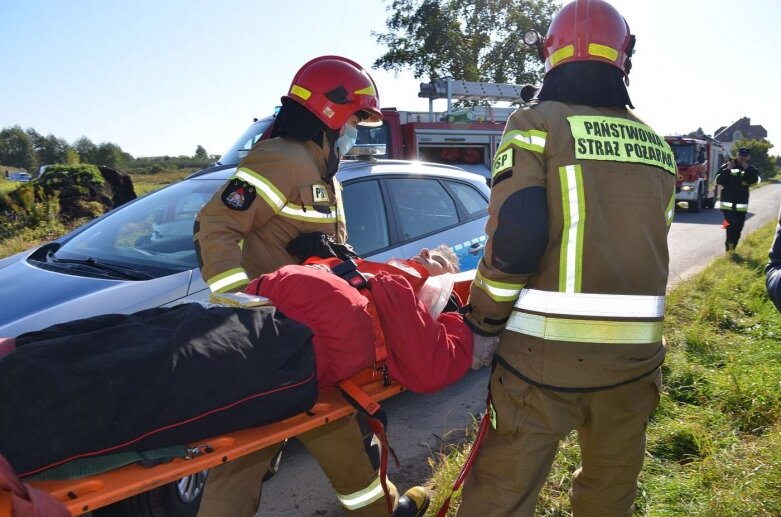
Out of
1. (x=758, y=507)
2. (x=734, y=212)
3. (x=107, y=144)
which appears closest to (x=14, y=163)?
(x=107, y=144)

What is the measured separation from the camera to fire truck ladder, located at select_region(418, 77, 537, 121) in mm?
11305

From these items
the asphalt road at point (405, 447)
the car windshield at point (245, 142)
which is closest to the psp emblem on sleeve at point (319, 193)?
the asphalt road at point (405, 447)

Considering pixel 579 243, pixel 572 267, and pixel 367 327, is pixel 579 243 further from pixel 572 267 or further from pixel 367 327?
pixel 367 327

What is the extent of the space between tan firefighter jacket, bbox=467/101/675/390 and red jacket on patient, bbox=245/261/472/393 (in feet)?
0.69

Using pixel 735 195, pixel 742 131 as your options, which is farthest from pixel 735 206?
pixel 742 131

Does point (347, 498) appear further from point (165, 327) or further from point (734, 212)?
point (734, 212)

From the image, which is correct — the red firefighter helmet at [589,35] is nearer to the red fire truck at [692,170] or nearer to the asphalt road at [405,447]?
the asphalt road at [405,447]

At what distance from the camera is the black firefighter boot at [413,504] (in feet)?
8.65

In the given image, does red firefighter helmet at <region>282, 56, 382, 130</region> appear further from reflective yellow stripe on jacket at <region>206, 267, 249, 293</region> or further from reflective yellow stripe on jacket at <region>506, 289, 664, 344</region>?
reflective yellow stripe on jacket at <region>506, 289, 664, 344</region>

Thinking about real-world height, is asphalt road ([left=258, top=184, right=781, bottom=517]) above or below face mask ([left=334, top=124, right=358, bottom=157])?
below

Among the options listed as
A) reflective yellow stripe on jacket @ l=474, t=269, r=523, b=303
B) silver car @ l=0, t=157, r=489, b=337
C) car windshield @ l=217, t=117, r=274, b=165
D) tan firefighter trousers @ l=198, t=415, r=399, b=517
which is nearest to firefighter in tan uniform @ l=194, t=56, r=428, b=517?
tan firefighter trousers @ l=198, t=415, r=399, b=517

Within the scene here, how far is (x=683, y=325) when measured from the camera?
527cm

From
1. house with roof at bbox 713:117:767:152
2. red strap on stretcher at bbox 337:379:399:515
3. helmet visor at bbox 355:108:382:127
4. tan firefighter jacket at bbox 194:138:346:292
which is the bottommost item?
house with roof at bbox 713:117:767:152

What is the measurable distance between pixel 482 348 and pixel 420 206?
7.73 ft
